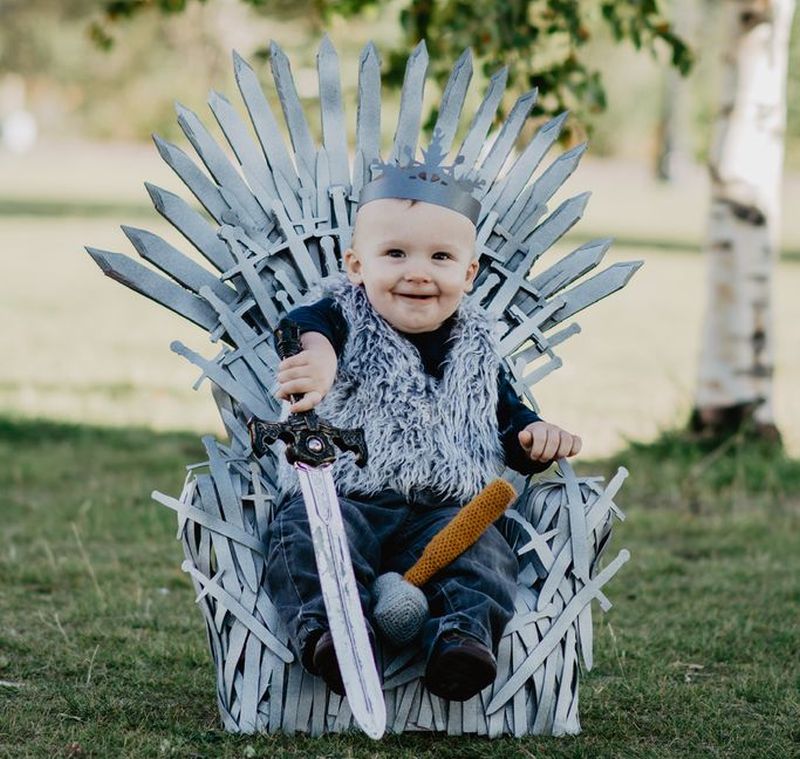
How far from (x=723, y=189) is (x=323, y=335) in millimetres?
3904

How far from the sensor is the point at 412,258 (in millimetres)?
3543

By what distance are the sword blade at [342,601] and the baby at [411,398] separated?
6.0 inches

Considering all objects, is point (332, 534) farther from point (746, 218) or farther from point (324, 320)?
point (746, 218)

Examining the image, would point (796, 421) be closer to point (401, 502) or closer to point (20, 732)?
point (401, 502)

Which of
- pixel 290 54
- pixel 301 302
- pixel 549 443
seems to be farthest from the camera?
pixel 290 54

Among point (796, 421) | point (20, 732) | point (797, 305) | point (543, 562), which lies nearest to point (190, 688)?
point (20, 732)

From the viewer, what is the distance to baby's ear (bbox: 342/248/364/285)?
3.66 m

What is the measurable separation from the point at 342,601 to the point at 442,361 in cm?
80

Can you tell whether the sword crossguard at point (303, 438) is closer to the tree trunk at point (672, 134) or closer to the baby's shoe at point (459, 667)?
the baby's shoe at point (459, 667)

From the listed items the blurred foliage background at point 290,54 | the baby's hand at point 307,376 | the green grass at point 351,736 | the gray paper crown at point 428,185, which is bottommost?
the green grass at point 351,736

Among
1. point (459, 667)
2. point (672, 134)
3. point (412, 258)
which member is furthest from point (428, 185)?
point (672, 134)

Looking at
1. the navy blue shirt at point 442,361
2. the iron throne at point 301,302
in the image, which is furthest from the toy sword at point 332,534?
the navy blue shirt at point 442,361

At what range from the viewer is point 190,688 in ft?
12.2

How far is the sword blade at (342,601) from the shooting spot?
2990 mm
